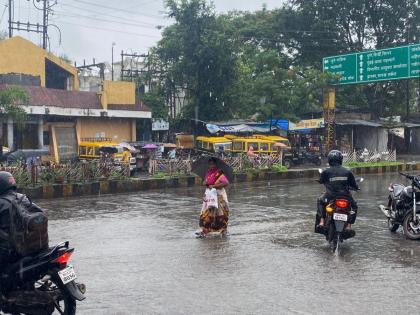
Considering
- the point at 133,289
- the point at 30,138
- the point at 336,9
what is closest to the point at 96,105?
the point at 30,138

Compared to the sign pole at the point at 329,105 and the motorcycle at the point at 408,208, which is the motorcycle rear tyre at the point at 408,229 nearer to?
the motorcycle at the point at 408,208

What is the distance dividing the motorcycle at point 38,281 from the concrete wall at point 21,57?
27.8 m

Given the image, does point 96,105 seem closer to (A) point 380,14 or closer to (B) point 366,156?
(B) point 366,156

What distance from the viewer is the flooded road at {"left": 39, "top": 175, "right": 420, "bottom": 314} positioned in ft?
18.9

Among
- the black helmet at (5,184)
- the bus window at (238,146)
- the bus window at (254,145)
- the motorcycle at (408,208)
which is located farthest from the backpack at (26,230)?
the bus window at (238,146)

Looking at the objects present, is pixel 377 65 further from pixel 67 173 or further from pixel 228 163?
pixel 67 173

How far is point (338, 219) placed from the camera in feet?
28.1

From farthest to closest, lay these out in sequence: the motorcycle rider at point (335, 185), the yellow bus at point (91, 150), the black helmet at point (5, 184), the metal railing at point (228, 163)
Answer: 1. the yellow bus at point (91, 150)
2. the metal railing at point (228, 163)
3. the motorcycle rider at point (335, 185)
4. the black helmet at point (5, 184)

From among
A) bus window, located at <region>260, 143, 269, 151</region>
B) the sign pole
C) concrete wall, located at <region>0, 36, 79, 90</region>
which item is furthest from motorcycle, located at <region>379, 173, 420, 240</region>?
concrete wall, located at <region>0, 36, 79, 90</region>

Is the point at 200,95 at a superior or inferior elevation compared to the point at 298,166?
superior

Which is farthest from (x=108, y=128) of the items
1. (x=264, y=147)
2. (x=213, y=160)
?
(x=213, y=160)

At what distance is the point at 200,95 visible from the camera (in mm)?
33719

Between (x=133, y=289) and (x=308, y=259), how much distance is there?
279 cm

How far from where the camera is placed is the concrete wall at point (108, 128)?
31.0 meters
